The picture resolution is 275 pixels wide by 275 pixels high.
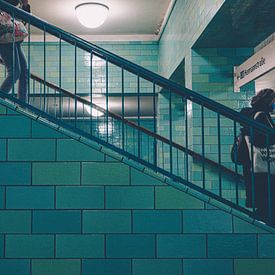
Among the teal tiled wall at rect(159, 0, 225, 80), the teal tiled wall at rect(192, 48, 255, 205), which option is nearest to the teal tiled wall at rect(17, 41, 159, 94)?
the teal tiled wall at rect(159, 0, 225, 80)

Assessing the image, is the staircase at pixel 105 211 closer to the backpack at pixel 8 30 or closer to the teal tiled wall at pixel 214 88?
the backpack at pixel 8 30

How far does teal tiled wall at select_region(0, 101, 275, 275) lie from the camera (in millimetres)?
3398

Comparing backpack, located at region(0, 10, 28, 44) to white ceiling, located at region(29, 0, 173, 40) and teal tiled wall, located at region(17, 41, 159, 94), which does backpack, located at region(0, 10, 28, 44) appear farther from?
teal tiled wall, located at region(17, 41, 159, 94)

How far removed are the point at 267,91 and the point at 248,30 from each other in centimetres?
162

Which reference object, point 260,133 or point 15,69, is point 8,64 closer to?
point 15,69

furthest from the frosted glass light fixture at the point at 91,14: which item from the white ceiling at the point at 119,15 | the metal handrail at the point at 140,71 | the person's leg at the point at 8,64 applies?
the metal handrail at the point at 140,71

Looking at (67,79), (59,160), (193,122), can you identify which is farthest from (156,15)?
(59,160)

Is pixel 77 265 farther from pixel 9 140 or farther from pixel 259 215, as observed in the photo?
pixel 259 215

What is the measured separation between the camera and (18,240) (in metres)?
3.41

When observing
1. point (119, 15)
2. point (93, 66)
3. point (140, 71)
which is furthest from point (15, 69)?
point (93, 66)

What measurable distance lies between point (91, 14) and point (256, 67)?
9.29 ft

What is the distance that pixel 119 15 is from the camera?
300 inches

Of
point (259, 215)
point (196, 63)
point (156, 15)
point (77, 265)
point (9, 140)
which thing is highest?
point (156, 15)

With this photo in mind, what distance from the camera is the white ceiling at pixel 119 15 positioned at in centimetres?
712
